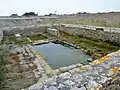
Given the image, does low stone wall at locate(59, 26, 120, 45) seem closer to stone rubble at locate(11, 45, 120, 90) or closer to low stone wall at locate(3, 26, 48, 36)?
low stone wall at locate(3, 26, 48, 36)

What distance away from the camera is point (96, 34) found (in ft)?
38.1

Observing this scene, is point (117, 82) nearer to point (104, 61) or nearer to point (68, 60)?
point (104, 61)

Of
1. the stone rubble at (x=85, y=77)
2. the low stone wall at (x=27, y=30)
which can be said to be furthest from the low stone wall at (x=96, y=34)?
the stone rubble at (x=85, y=77)

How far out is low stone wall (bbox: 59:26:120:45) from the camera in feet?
33.0

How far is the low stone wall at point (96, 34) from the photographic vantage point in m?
10.1

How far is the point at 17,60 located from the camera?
7.39 meters

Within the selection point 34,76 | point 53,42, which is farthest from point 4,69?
point 53,42

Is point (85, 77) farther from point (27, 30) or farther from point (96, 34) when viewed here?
point (27, 30)

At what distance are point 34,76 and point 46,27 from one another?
12435 millimetres

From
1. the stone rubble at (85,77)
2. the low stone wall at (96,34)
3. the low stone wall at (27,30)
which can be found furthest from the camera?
the low stone wall at (27,30)

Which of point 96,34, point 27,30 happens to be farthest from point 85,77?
point 27,30

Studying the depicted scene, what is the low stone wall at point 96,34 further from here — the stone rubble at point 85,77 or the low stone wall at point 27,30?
the stone rubble at point 85,77

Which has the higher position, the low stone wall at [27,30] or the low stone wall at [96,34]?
the low stone wall at [96,34]

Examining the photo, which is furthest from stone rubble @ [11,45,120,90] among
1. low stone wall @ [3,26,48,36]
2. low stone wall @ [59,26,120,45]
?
low stone wall @ [3,26,48,36]
